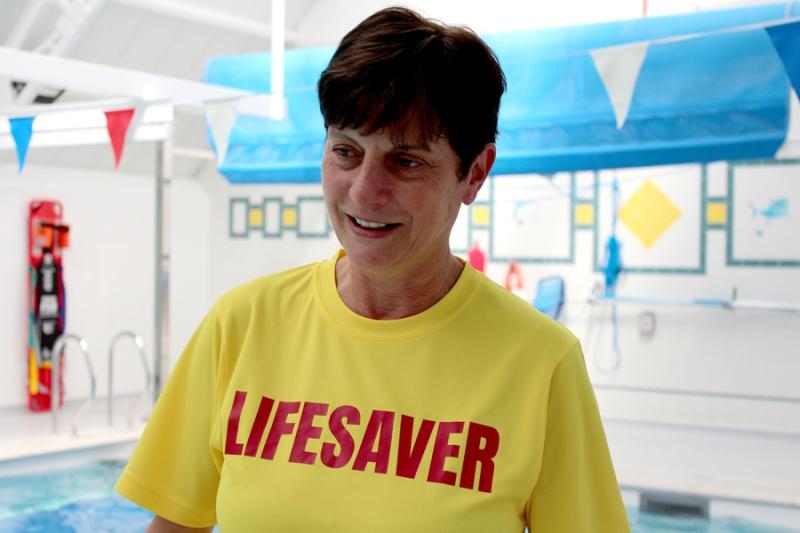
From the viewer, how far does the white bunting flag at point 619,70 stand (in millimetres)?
4027

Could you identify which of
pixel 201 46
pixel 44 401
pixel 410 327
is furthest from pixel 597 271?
pixel 410 327

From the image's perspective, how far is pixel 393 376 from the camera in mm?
1162

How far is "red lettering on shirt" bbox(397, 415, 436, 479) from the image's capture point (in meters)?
1.11

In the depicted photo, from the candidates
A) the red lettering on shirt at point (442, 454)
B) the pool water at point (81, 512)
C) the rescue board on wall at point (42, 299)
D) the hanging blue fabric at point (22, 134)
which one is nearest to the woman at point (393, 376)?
the red lettering on shirt at point (442, 454)

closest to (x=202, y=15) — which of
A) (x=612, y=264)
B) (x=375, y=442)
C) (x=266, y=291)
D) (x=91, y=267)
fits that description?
(x=91, y=267)

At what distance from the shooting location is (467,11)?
872 centimetres

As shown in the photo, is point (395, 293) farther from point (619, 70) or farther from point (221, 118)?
point (221, 118)

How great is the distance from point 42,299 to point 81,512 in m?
3.14

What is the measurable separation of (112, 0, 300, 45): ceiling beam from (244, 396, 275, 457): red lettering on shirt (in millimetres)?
7296

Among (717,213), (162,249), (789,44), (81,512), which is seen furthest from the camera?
(717,213)

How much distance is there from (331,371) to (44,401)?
7.88 m

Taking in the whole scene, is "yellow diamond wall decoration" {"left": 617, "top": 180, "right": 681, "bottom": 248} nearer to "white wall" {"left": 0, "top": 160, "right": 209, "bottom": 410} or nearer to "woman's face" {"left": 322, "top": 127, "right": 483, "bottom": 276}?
"white wall" {"left": 0, "top": 160, "right": 209, "bottom": 410}

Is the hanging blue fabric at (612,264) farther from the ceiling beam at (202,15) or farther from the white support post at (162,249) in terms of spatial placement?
the ceiling beam at (202,15)

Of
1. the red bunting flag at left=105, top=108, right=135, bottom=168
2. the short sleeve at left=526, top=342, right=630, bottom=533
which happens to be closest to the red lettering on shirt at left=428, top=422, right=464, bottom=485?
the short sleeve at left=526, top=342, right=630, bottom=533
